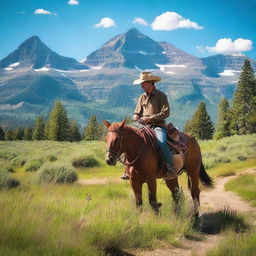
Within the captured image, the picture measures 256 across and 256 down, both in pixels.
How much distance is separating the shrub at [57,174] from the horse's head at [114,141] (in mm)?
9793

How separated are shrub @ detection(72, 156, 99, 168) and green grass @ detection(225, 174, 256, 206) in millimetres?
15522

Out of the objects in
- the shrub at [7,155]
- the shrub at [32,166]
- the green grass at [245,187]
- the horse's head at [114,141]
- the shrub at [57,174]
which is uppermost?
the horse's head at [114,141]

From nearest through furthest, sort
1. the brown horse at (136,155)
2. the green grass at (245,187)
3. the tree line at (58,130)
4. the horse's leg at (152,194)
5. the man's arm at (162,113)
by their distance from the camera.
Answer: the brown horse at (136,155) → the horse's leg at (152,194) → the man's arm at (162,113) → the green grass at (245,187) → the tree line at (58,130)

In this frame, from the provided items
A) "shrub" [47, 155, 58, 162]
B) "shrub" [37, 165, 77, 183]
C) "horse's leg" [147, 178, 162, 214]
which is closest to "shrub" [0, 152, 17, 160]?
"shrub" [47, 155, 58, 162]

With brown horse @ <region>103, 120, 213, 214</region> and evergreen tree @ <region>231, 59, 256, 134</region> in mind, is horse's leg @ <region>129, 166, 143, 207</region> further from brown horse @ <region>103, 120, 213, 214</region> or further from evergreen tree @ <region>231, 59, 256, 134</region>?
evergreen tree @ <region>231, 59, 256, 134</region>

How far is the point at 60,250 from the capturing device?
426cm

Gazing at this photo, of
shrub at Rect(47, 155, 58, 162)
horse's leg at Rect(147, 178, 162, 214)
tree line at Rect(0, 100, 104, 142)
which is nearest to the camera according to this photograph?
horse's leg at Rect(147, 178, 162, 214)

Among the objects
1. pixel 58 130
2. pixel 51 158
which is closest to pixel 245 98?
pixel 51 158

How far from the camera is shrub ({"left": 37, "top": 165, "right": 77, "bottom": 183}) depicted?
53.7 ft

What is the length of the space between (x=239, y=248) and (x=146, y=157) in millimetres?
3162

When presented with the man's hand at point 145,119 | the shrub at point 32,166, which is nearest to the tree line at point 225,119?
the shrub at point 32,166

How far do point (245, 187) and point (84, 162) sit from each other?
16.7 metres

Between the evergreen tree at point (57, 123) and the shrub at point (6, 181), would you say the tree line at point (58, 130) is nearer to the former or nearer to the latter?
the evergreen tree at point (57, 123)

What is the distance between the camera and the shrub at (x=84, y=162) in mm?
27862
